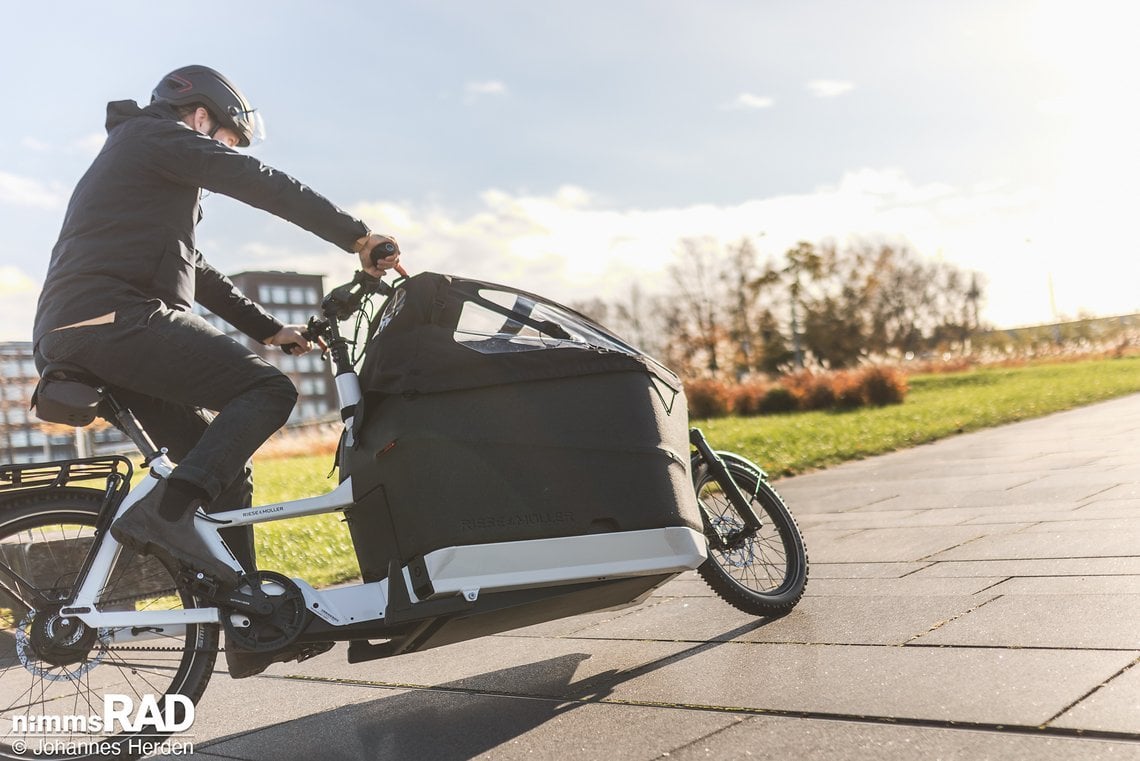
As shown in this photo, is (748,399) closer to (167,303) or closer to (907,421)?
(907,421)

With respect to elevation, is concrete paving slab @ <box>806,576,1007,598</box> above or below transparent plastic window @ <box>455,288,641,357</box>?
below

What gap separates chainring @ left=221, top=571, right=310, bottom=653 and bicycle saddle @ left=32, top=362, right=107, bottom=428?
699 mm

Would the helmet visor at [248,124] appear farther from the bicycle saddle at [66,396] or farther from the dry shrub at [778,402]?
the dry shrub at [778,402]

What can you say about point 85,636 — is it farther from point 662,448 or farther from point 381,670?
point 662,448

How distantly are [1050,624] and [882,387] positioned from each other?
1714 cm

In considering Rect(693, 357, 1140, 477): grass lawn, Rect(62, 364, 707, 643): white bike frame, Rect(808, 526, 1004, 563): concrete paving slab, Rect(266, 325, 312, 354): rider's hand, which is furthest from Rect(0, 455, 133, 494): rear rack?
Rect(693, 357, 1140, 477): grass lawn

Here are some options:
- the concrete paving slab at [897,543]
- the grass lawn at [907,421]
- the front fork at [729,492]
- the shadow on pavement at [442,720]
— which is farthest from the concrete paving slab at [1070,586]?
the grass lawn at [907,421]

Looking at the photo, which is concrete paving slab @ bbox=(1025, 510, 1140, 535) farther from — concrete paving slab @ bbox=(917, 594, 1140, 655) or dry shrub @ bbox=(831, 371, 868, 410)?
dry shrub @ bbox=(831, 371, 868, 410)

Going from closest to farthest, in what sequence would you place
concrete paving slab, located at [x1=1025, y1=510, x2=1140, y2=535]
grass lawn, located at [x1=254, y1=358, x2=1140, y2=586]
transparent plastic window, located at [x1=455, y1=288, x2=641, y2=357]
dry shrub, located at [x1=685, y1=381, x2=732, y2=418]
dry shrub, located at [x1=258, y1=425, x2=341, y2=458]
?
transparent plastic window, located at [x1=455, y1=288, x2=641, y2=357] → concrete paving slab, located at [x1=1025, y1=510, x2=1140, y2=535] → grass lawn, located at [x1=254, y1=358, x2=1140, y2=586] → dry shrub, located at [x1=685, y1=381, x2=732, y2=418] → dry shrub, located at [x1=258, y1=425, x2=341, y2=458]

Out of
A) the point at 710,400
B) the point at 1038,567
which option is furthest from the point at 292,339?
the point at 710,400

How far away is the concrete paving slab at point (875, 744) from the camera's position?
2.49m

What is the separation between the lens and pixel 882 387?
20.3 metres

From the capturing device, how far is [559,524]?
331 cm

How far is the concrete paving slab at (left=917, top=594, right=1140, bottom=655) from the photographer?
3.44 m
